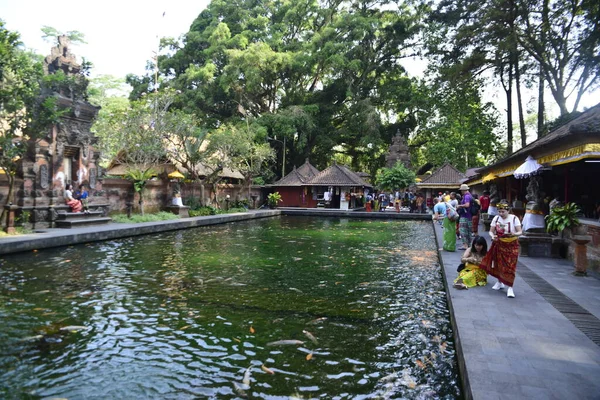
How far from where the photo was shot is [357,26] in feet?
117

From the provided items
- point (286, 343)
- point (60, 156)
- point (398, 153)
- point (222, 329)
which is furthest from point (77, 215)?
point (398, 153)

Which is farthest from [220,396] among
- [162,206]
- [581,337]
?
[162,206]

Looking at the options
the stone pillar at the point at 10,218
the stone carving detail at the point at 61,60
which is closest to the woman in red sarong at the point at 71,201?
the stone pillar at the point at 10,218

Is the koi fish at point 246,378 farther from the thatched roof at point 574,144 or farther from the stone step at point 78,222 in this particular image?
the stone step at point 78,222

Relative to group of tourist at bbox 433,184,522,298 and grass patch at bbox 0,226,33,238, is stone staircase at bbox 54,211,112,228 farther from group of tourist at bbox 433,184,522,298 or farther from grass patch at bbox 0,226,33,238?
group of tourist at bbox 433,184,522,298

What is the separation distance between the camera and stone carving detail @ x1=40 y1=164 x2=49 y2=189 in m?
15.4

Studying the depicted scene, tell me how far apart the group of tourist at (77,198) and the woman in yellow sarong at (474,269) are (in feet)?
49.3

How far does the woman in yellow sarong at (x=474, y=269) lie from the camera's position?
275 inches

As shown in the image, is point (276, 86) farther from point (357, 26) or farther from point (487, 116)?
Answer: point (487, 116)

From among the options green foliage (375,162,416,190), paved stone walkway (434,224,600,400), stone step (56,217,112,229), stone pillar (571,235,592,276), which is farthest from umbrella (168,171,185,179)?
stone pillar (571,235,592,276)

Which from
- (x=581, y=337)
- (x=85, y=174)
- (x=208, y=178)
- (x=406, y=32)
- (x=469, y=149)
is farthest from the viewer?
(x=406, y=32)

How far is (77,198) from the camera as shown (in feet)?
55.3

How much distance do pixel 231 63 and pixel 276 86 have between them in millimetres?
6122

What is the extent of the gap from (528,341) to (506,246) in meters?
2.24
